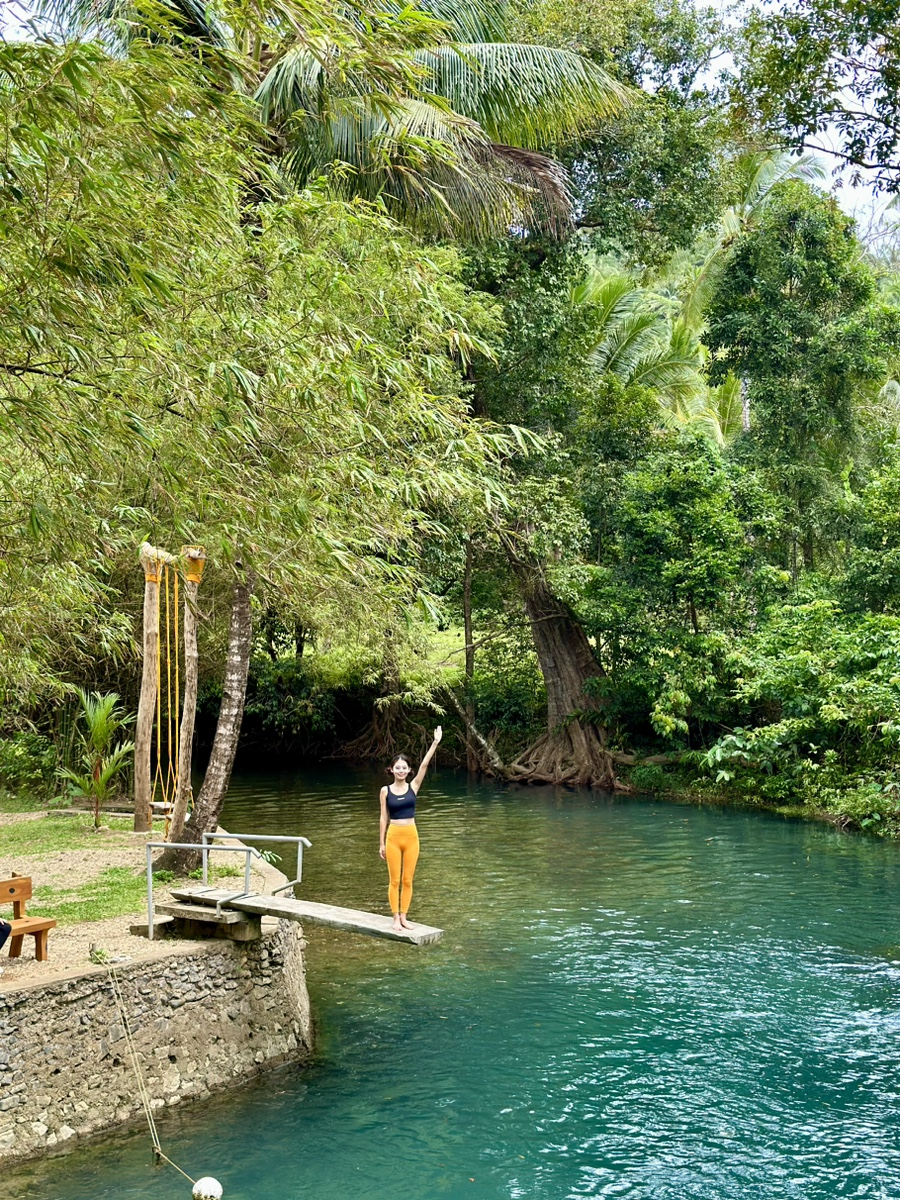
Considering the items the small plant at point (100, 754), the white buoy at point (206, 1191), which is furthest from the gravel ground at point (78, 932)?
the white buoy at point (206, 1191)

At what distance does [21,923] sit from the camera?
9375mm

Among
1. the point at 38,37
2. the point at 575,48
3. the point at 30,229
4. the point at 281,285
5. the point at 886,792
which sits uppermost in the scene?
the point at 575,48

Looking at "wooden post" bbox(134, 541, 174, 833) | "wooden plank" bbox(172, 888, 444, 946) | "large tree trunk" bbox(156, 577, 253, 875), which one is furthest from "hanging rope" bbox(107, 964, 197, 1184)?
"wooden post" bbox(134, 541, 174, 833)

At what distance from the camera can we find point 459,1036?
11.0 m

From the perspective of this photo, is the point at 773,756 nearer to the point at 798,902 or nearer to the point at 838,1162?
the point at 798,902

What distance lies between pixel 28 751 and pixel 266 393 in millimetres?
16898

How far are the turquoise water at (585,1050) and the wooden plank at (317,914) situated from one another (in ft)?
4.46

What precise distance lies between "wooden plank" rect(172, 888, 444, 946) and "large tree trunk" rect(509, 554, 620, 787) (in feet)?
57.7

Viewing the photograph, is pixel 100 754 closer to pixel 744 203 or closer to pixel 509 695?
pixel 509 695

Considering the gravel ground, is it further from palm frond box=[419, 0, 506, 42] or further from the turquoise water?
palm frond box=[419, 0, 506, 42]

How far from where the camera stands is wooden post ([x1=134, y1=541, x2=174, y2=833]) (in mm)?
15188

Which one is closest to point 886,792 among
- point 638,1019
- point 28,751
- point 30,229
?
point 638,1019

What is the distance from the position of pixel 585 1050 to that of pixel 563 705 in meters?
17.7

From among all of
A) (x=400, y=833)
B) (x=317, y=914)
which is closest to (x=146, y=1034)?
(x=317, y=914)
